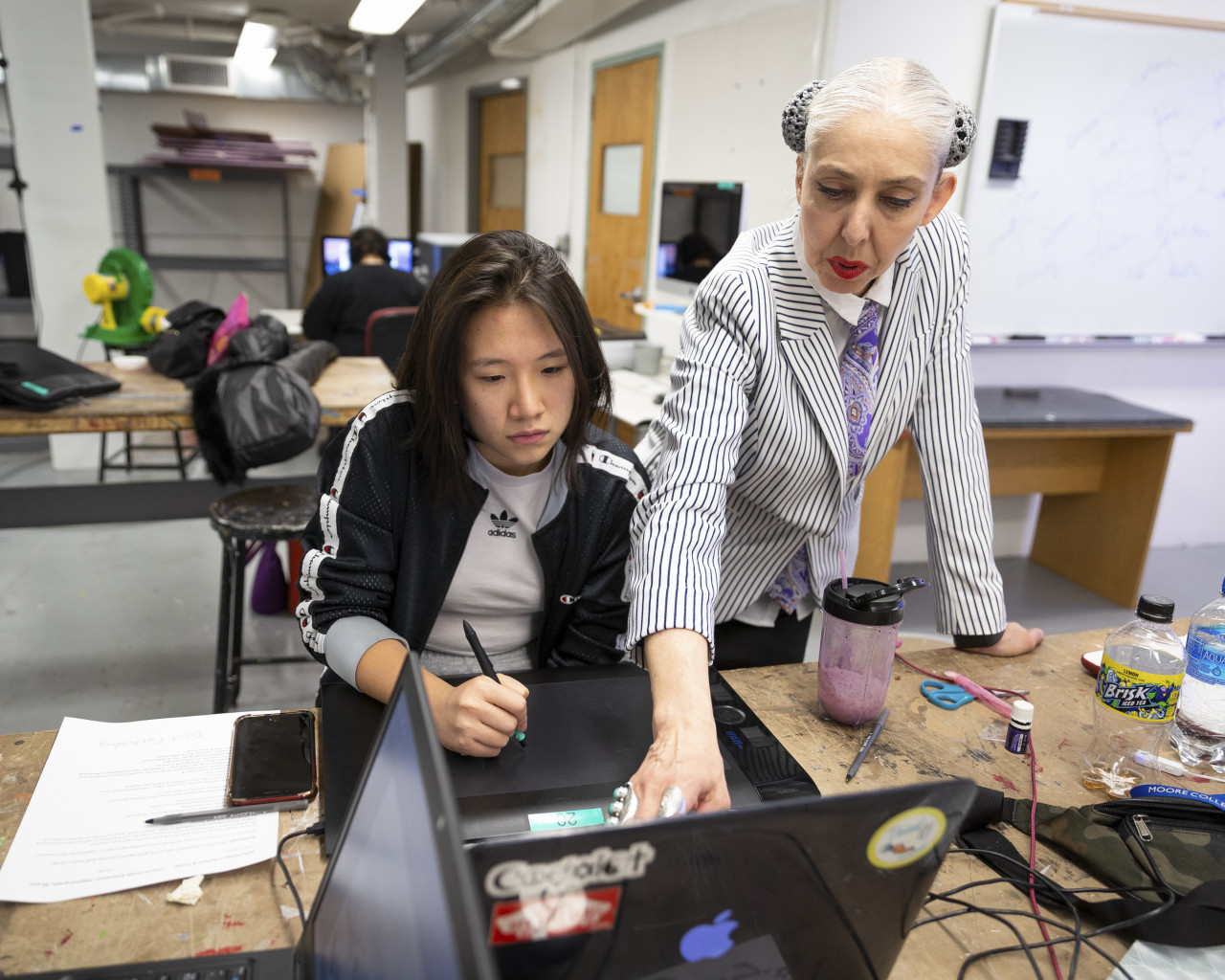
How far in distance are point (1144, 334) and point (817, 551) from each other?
9.53ft

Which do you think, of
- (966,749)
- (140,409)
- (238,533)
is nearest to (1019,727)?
(966,749)

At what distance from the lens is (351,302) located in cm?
389

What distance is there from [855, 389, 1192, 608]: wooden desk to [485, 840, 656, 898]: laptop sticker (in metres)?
2.53

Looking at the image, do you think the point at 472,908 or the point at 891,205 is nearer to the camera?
the point at 472,908

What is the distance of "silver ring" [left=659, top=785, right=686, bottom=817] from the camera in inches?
25.6

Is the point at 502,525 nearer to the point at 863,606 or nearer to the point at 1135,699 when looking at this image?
the point at 863,606

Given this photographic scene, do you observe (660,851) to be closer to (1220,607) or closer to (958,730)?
(958,730)

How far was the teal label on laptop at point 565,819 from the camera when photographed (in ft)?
2.29

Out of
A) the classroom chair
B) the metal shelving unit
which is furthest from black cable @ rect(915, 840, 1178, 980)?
the metal shelving unit

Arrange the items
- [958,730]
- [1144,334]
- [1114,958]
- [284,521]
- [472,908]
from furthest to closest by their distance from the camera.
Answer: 1. [1144,334]
2. [284,521]
3. [958,730]
4. [1114,958]
5. [472,908]

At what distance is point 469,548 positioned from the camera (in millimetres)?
1079

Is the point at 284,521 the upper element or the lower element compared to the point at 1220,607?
lower

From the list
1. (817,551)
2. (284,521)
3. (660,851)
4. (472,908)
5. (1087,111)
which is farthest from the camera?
(1087,111)

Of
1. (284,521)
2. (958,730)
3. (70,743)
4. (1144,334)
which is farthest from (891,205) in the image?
(1144,334)
